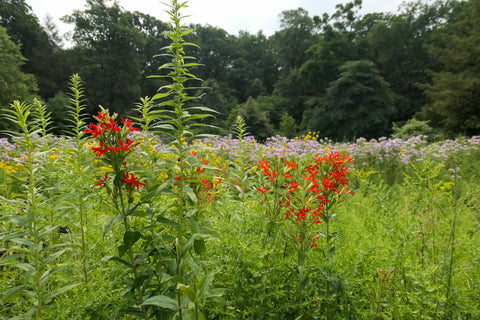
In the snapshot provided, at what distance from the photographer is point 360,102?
75.9ft

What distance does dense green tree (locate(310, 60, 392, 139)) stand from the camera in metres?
22.6

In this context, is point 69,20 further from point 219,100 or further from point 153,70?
point 219,100

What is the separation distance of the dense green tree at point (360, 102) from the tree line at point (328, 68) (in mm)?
88

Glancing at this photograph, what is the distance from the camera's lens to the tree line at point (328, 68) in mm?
18281

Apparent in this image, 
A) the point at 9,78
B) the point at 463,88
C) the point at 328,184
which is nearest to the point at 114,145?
the point at 328,184

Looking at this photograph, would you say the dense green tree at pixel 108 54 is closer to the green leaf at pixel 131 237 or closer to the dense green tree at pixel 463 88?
the dense green tree at pixel 463 88

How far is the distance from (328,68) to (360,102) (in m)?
6.71

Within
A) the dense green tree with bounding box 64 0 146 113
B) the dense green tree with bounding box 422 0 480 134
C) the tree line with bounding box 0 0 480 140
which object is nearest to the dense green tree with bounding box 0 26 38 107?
the tree line with bounding box 0 0 480 140

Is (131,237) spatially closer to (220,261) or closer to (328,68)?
(220,261)

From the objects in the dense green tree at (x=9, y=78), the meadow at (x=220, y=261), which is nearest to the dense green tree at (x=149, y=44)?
the dense green tree at (x=9, y=78)

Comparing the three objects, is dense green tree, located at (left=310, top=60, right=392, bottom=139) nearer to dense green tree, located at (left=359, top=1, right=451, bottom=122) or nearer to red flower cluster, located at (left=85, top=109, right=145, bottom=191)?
dense green tree, located at (left=359, top=1, right=451, bottom=122)

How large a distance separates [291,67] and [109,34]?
2109cm

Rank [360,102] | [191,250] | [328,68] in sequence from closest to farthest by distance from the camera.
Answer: [191,250]
[360,102]
[328,68]

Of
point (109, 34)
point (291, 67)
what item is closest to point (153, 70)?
point (109, 34)
